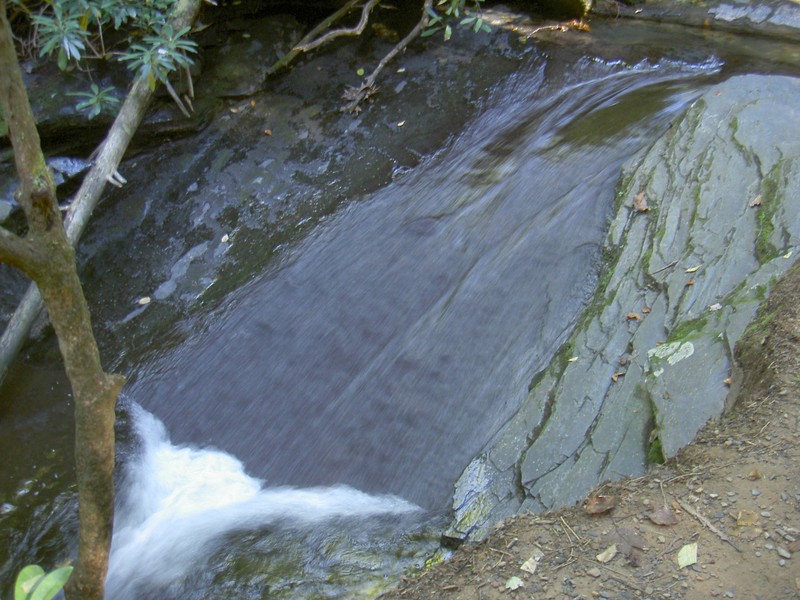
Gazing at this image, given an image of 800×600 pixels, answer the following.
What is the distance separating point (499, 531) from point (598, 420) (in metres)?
1.17

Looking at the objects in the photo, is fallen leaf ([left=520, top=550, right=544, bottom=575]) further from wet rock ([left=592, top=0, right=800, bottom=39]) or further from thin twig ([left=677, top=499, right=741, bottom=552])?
wet rock ([left=592, top=0, right=800, bottom=39])

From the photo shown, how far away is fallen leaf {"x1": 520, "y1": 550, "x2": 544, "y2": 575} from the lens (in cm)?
289

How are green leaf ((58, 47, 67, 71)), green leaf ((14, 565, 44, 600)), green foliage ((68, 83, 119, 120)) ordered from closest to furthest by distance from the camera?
green leaf ((14, 565, 44, 600))
green leaf ((58, 47, 67, 71))
green foliage ((68, 83, 119, 120))

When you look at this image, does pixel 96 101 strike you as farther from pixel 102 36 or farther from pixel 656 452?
pixel 656 452

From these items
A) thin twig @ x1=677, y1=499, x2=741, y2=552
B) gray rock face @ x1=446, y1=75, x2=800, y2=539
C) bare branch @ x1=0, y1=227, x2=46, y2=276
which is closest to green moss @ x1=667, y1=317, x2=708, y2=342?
gray rock face @ x1=446, y1=75, x2=800, y2=539

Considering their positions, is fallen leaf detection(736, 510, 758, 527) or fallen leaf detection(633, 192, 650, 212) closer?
fallen leaf detection(736, 510, 758, 527)

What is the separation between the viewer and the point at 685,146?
5559 millimetres

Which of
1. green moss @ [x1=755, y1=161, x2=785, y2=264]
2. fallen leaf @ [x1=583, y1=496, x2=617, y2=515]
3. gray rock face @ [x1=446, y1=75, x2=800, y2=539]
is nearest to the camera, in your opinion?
fallen leaf @ [x1=583, y1=496, x2=617, y2=515]

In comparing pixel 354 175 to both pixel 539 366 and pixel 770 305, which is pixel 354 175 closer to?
pixel 539 366

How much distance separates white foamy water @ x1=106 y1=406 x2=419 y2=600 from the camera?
4.11 meters

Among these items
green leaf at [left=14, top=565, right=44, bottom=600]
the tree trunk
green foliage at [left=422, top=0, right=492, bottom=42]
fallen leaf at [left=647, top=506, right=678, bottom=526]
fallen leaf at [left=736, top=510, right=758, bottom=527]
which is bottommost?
fallen leaf at [left=736, top=510, right=758, bottom=527]

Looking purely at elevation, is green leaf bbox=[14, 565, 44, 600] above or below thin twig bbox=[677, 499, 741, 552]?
above

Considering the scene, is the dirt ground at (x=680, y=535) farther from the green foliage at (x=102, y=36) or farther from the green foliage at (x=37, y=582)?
the green foliage at (x=102, y=36)

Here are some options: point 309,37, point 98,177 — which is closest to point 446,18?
point 309,37
